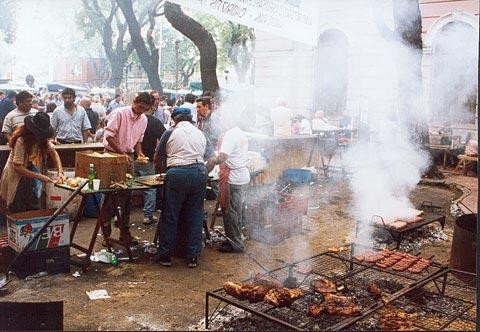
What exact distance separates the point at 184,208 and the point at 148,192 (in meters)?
1.72

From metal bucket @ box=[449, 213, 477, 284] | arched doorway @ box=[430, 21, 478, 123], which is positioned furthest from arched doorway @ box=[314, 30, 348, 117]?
metal bucket @ box=[449, 213, 477, 284]

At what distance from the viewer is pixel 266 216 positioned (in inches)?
289

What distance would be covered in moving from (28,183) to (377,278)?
14.1ft

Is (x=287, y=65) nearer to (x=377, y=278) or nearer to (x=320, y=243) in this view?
(x=320, y=243)

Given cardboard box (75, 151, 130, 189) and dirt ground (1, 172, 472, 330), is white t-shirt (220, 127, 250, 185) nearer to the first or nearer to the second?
dirt ground (1, 172, 472, 330)

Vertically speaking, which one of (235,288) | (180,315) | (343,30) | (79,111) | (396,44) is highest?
(343,30)

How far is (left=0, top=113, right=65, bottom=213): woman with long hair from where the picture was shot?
5.66 m

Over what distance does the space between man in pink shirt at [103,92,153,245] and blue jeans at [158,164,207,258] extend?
2.35ft

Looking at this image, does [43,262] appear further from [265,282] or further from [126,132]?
[265,282]

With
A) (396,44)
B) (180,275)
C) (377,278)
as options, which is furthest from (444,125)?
(180,275)

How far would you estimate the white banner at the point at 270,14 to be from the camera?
600 cm

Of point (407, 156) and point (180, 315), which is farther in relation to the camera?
point (407, 156)

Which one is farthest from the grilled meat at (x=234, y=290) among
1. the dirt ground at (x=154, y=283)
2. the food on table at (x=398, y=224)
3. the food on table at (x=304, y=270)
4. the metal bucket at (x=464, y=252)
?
the food on table at (x=398, y=224)

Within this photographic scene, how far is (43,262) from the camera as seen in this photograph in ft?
18.5
